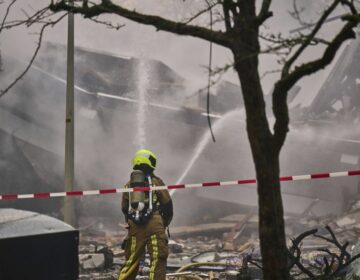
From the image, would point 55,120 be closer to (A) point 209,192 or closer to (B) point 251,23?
(A) point 209,192

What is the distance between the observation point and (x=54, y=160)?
13.1 m

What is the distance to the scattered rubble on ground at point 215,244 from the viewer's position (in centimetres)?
766

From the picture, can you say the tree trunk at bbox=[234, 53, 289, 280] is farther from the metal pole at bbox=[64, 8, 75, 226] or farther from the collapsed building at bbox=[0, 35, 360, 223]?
the collapsed building at bbox=[0, 35, 360, 223]

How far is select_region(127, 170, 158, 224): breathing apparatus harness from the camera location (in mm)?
5613

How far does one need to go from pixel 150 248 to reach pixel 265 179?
257 centimetres

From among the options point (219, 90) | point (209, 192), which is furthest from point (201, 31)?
point (219, 90)

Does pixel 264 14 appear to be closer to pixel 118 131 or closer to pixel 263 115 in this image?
pixel 263 115

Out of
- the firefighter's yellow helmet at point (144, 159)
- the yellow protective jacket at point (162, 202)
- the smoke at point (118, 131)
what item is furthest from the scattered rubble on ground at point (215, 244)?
the firefighter's yellow helmet at point (144, 159)

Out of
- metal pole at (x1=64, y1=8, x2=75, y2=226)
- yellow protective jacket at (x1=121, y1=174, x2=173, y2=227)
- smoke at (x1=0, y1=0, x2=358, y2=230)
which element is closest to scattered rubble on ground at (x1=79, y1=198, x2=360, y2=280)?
metal pole at (x1=64, y1=8, x2=75, y2=226)

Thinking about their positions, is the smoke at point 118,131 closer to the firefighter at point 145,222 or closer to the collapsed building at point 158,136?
the collapsed building at point 158,136

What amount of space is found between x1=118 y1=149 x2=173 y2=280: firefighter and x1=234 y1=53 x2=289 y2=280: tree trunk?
2406mm

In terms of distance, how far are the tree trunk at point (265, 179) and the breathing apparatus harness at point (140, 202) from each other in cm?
246

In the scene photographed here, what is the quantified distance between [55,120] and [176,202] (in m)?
3.18

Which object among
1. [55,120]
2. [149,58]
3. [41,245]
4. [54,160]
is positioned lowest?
[41,245]
